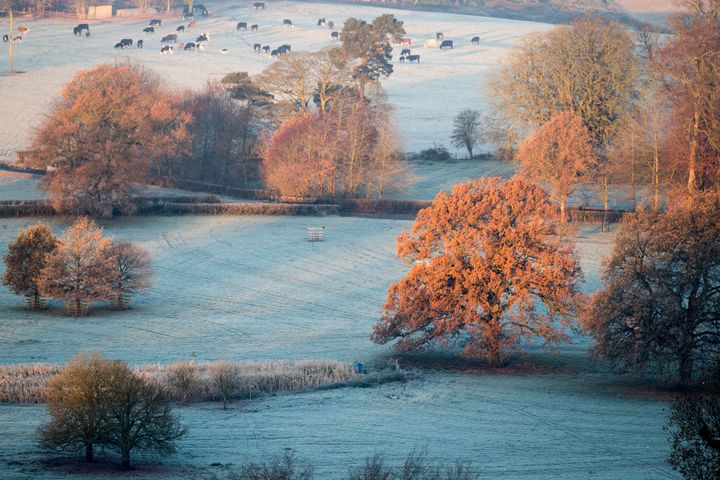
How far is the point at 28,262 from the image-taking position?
127 ft

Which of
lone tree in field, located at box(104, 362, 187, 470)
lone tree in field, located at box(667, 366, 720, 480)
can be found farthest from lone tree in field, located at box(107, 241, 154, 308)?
lone tree in field, located at box(667, 366, 720, 480)

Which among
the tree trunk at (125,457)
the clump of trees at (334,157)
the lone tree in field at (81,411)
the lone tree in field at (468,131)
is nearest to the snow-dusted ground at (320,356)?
the lone tree in field at (81,411)

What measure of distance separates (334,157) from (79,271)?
28.6 meters

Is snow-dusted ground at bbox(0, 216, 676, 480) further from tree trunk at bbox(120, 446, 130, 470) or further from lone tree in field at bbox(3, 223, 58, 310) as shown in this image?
tree trunk at bbox(120, 446, 130, 470)

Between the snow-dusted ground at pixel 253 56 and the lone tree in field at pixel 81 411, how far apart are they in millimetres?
56724

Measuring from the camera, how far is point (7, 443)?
20312 millimetres

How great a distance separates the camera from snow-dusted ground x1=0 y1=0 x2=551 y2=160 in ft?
285

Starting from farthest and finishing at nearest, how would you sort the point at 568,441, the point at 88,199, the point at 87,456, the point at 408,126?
the point at 408,126
the point at 88,199
the point at 568,441
the point at 87,456

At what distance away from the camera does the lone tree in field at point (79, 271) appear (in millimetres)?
37750

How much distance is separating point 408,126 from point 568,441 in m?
64.8

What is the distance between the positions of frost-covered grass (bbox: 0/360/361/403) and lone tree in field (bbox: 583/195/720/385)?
26.0 ft

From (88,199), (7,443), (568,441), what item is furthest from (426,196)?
(7,443)

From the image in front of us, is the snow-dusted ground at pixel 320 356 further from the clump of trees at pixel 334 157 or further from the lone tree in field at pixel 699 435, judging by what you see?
the clump of trees at pixel 334 157

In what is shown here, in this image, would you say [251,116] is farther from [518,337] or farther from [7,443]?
[7,443]
